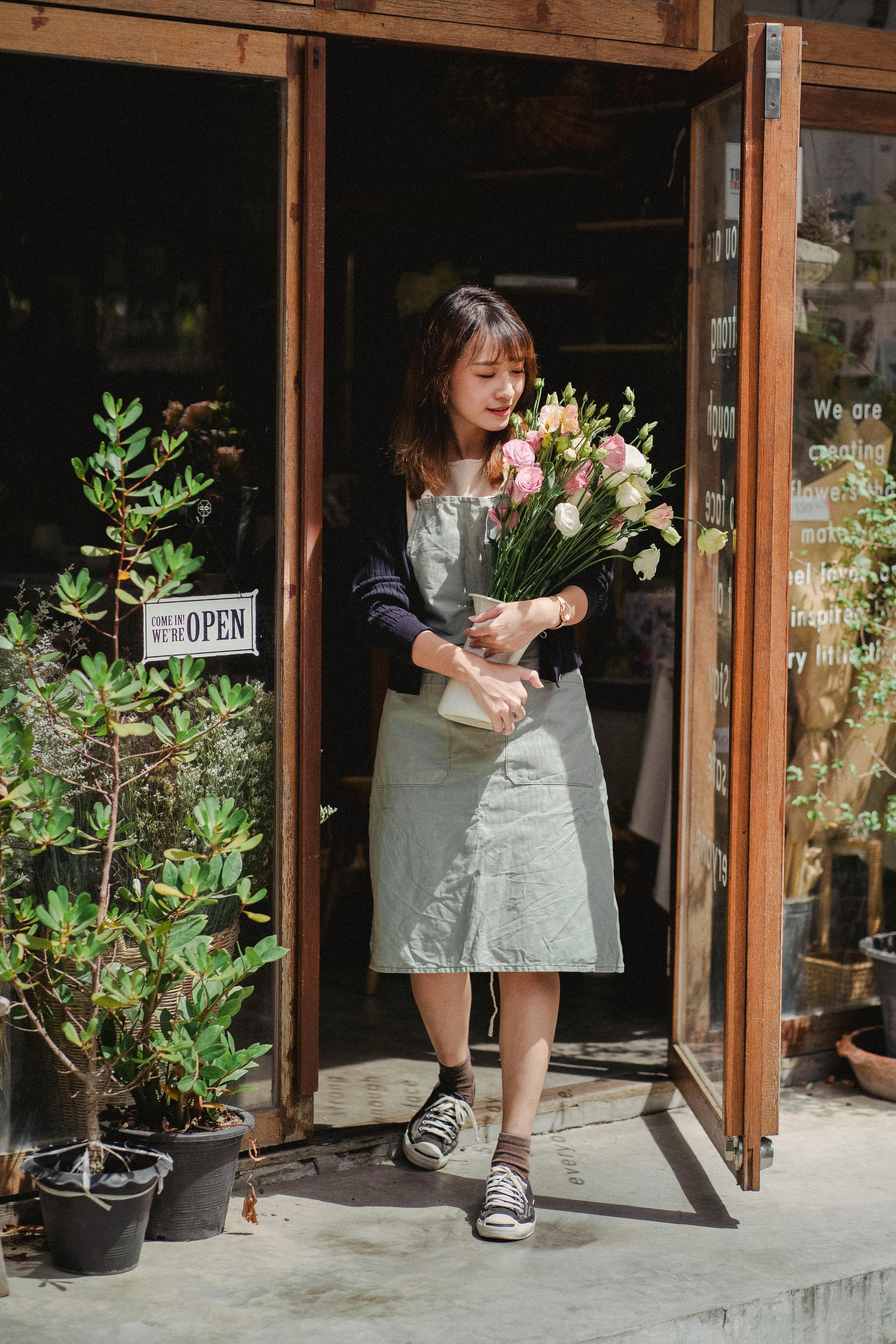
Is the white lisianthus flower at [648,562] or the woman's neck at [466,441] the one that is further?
the woman's neck at [466,441]

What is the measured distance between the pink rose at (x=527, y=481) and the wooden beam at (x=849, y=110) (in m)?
1.54

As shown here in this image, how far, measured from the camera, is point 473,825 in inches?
134

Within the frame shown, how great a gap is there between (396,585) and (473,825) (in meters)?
0.56

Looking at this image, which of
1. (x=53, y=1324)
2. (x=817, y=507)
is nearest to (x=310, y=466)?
(x=817, y=507)

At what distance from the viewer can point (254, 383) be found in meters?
3.51

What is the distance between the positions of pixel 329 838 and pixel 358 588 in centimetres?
216

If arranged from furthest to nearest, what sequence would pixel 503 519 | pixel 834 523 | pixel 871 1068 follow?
pixel 834 523 → pixel 871 1068 → pixel 503 519

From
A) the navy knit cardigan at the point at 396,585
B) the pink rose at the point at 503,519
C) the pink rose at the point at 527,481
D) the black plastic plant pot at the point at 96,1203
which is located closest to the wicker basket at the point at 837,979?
the navy knit cardigan at the point at 396,585

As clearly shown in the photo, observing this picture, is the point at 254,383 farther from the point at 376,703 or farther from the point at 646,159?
the point at 646,159

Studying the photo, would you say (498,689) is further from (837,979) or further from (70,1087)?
(837,979)

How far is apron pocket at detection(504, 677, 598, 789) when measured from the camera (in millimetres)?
3402

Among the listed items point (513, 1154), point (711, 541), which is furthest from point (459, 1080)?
point (711, 541)

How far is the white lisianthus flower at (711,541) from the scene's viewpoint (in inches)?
129

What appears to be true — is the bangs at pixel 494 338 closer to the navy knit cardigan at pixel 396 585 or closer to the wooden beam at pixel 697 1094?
the navy knit cardigan at pixel 396 585
